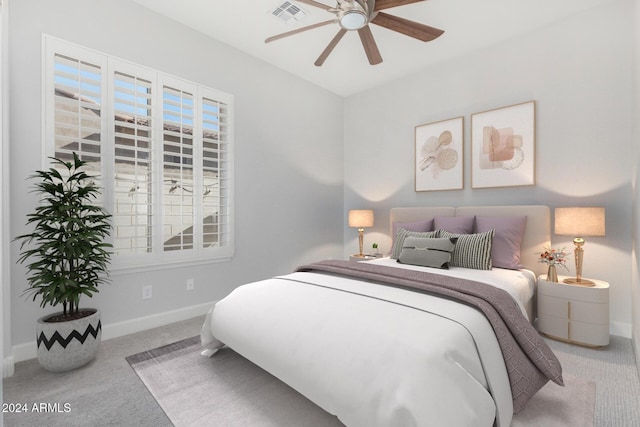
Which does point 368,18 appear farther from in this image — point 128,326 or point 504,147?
point 128,326

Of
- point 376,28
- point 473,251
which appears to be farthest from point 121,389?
point 376,28

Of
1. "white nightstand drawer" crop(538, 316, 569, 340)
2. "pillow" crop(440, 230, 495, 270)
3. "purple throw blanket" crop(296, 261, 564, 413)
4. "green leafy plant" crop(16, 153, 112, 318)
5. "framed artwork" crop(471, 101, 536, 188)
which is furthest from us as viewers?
"framed artwork" crop(471, 101, 536, 188)

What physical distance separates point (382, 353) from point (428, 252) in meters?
1.67

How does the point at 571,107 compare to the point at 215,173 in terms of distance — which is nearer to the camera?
the point at 571,107

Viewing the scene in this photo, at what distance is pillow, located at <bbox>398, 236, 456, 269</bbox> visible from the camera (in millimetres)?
2697

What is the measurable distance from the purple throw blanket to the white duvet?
6 centimetres

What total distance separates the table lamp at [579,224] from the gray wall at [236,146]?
2786 mm

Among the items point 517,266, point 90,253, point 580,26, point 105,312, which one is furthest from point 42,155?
point 580,26

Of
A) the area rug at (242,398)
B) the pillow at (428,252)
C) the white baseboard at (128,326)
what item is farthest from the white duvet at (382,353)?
the white baseboard at (128,326)

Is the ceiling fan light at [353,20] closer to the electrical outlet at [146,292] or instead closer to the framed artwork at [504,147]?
the framed artwork at [504,147]

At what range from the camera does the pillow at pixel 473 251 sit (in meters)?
2.68

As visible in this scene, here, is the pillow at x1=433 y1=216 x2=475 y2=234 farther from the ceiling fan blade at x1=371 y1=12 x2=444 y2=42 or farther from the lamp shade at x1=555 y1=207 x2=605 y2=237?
the ceiling fan blade at x1=371 y1=12 x2=444 y2=42

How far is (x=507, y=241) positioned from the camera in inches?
111

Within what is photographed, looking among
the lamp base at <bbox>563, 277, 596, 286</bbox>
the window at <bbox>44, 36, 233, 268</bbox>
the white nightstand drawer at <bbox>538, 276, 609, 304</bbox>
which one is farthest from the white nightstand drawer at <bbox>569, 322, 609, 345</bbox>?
the window at <bbox>44, 36, 233, 268</bbox>
